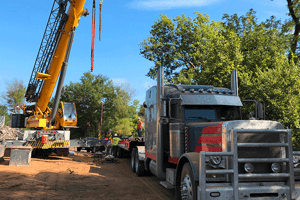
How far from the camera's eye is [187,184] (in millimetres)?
5207

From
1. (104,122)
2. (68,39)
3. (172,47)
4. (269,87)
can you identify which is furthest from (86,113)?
(269,87)

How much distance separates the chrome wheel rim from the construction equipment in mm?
10293

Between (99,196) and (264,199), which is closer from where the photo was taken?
(264,199)

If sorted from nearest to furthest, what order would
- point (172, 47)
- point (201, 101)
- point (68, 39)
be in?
1. point (201, 101)
2. point (68, 39)
3. point (172, 47)

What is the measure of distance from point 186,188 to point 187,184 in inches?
3.7

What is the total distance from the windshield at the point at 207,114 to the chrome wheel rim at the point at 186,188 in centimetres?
188

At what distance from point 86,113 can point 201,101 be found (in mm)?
34749

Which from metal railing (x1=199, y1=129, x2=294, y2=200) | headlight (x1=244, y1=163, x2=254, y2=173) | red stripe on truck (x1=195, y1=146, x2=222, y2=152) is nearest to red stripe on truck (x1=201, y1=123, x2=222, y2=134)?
red stripe on truck (x1=195, y1=146, x2=222, y2=152)

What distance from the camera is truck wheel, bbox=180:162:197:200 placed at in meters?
4.86

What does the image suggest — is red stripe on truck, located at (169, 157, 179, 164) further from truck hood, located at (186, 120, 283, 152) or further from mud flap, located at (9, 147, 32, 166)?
mud flap, located at (9, 147, 32, 166)

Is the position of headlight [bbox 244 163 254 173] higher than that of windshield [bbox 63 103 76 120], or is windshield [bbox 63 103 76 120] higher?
windshield [bbox 63 103 76 120]

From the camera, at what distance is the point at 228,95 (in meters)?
7.36

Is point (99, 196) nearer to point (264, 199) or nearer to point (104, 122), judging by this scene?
point (264, 199)

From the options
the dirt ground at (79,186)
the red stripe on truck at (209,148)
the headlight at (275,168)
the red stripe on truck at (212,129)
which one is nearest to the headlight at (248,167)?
the headlight at (275,168)
